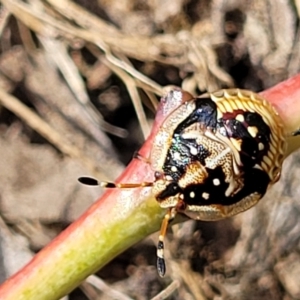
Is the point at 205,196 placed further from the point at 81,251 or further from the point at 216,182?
the point at 81,251

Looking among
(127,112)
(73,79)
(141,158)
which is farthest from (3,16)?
(141,158)

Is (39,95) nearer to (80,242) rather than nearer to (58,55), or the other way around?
(58,55)

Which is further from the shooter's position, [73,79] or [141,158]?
[73,79]

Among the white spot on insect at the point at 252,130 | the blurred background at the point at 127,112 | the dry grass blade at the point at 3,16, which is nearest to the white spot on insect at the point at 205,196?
the white spot on insect at the point at 252,130

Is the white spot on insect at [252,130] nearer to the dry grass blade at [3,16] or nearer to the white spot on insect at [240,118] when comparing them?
the white spot on insect at [240,118]

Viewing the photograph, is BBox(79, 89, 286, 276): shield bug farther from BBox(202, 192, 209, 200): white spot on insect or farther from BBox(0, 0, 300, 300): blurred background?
BBox(0, 0, 300, 300): blurred background

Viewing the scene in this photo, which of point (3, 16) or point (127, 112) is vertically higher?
point (3, 16)

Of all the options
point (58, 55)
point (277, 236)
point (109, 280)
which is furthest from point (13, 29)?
point (277, 236)
